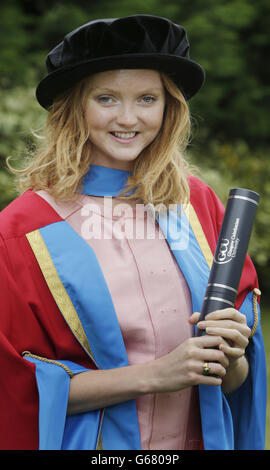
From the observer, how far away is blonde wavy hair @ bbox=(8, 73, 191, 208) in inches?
74.8

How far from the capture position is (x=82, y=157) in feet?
6.41

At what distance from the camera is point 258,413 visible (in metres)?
2.04

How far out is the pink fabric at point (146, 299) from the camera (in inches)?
71.2

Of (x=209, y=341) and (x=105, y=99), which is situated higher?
(x=105, y=99)

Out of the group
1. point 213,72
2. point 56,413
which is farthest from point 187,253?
point 213,72

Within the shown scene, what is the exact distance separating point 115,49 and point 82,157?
1.13 ft

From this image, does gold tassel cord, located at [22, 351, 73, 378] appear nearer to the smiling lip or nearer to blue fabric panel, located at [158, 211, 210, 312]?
blue fabric panel, located at [158, 211, 210, 312]

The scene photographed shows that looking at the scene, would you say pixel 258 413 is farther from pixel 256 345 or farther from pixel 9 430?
pixel 9 430

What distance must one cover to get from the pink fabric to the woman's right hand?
0.15m

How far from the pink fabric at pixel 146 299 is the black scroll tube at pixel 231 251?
21cm

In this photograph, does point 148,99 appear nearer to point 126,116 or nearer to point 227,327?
point 126,116

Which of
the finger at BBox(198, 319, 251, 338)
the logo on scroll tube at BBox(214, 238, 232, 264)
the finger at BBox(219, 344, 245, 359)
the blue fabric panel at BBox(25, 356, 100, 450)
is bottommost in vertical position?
the blue fabric panel at BBox(25, 356, 100, 450)

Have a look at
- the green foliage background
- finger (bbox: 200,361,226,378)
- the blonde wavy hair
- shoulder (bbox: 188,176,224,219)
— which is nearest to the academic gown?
the blonde wavy hair
